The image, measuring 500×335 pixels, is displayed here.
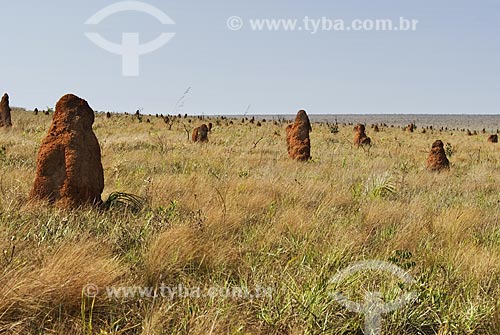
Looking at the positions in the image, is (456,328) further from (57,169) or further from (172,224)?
(57,169)

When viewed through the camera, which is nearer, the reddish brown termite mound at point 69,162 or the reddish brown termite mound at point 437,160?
the reddish brown termite mound at point 69,162

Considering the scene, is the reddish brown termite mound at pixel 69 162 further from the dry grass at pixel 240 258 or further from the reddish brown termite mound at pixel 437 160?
the reddish brown termite mound at pixel 437 160

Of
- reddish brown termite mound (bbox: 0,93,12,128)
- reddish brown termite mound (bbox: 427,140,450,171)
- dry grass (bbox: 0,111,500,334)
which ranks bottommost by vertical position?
dry grass (bbox: 0,111,500,334)

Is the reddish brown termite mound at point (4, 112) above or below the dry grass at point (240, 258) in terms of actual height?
above

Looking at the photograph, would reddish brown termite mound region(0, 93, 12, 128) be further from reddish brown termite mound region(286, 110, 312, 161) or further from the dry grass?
the dry grass

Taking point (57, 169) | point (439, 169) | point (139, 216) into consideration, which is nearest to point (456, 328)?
point (139, 216)

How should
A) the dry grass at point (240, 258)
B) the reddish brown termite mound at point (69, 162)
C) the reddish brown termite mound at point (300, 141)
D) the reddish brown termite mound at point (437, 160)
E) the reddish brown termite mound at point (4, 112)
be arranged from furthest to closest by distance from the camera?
1. the reddish brown termite mound at point (4, 112)
2. the reddish brown termite mound at point (300, 141)
3. the reddish brown termite mound at point (437, 160)
4. the reddish brown termite mound at point (69, 162)
5. the dry grass at point (240, 258)

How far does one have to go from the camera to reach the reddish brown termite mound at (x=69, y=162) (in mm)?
5281

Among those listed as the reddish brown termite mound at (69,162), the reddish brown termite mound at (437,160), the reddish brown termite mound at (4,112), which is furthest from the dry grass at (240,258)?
the reddish brown termite mound at (4,112)

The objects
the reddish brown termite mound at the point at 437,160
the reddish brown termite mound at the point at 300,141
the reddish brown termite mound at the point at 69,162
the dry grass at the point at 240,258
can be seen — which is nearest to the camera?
the dry grass at the point at 240,258

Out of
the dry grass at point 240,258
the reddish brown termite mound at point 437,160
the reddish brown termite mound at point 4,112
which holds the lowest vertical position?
the dry grass at point 240,258

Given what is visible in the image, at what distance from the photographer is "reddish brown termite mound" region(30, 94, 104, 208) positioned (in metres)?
5.28

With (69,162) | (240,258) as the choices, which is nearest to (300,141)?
(69,162)

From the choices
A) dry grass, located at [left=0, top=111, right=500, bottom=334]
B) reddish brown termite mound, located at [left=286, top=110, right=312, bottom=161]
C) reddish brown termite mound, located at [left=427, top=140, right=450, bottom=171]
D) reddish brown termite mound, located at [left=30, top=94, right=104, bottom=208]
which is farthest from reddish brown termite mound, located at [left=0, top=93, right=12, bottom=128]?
reddish brown termite mound, located at [left=427, top=140, right=450, bottom=171]
